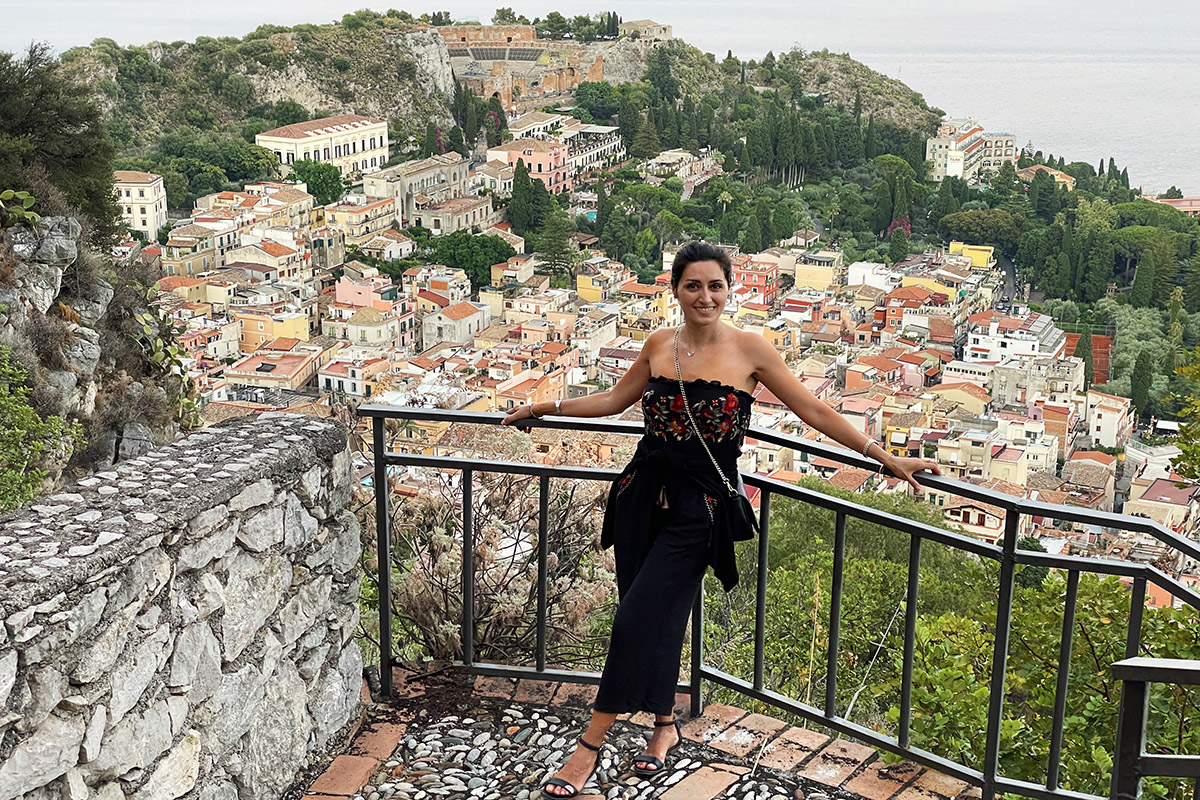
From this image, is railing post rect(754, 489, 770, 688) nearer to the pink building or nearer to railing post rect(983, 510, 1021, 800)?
railing post rect(983, 510, 1021, 800)

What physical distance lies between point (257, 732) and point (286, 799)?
140 mm

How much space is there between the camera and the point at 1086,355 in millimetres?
32062

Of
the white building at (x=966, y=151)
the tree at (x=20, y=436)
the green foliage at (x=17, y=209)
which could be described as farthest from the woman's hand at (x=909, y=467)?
the white building at (x=966, y=151)

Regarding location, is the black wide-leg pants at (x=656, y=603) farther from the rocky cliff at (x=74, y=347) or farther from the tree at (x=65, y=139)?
the tree at (x=65, y=139)

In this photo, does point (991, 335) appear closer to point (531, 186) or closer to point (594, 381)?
point (594, 381)

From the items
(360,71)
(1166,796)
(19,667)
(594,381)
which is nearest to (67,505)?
(19,667)

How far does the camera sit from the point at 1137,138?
6222 cm

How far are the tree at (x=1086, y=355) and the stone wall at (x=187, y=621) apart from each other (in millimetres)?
32610

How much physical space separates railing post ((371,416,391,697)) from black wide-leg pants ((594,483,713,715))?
17.5 inches

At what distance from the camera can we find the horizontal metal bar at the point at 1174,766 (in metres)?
0.88

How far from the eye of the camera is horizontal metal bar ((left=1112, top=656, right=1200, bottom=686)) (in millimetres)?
872

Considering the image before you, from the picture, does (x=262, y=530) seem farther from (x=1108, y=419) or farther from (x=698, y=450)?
(x=1108, y=419)

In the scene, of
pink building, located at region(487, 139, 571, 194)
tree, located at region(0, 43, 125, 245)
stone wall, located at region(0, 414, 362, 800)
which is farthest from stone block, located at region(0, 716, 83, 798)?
pink building, located at region(487, 139, 571, 194)

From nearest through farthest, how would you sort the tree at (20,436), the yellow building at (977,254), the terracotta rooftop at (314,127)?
1. the tree at (20,436)
2. the yellow building at (977,254)
3. the terracotta rooftop at (314,127)
